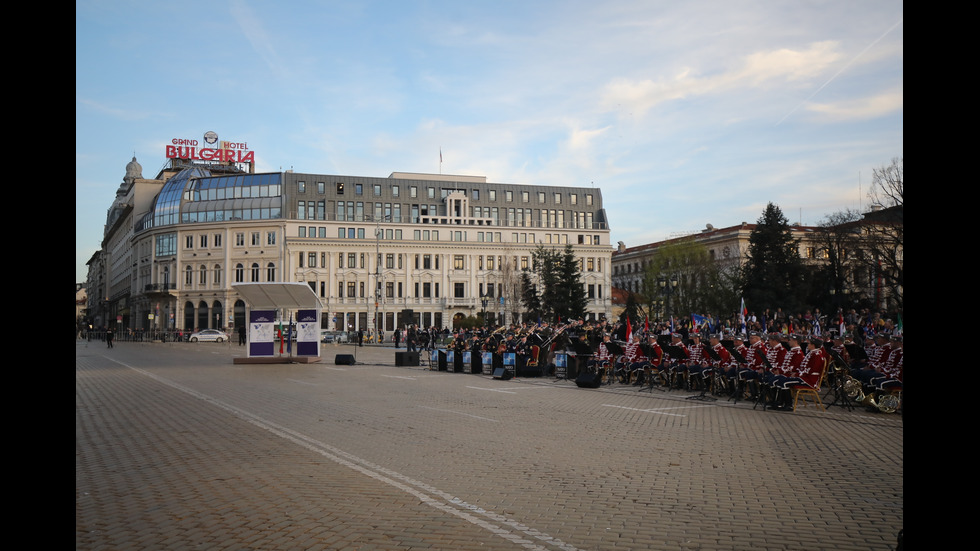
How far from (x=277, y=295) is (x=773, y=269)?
140 feet

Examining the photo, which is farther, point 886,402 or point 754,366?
point 754,366

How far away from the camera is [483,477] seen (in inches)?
348

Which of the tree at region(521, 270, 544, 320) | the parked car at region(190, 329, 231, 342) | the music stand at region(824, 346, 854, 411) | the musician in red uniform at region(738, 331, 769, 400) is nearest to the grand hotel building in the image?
the tree at region(521, 270, 544, 320)

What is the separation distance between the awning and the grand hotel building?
61220 millimetres

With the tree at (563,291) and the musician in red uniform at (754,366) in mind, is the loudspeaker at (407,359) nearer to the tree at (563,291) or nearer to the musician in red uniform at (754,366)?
the musician in red uniform at (754,366)

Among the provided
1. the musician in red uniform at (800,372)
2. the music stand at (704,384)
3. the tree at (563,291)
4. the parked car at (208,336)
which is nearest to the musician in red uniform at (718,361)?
the music stand at (704,384)

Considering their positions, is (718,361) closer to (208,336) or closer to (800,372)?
(800,372)

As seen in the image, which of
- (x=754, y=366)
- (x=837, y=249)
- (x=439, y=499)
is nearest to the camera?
(x=439, y=499)

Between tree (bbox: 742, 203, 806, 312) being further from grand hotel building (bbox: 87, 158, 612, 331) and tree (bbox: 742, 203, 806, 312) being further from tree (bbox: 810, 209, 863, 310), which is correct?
grand hotel building (bbox: 87, 158, 612, 331)

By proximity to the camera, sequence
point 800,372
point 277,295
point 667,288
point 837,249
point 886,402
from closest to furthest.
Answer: point 886,402, point 800,372, point 277,295, point 667,288, point 837,249

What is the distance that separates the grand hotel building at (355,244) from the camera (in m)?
103

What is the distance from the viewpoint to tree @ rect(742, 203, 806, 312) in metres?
60.3

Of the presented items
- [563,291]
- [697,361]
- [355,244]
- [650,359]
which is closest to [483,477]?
[697,361]

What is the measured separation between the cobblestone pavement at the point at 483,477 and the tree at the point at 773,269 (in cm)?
4682
